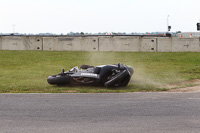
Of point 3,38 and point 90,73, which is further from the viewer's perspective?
point 3,38

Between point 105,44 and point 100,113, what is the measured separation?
69.9ft

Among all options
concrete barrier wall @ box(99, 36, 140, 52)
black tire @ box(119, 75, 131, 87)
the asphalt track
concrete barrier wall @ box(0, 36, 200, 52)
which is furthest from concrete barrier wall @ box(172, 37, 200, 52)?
the asphalt track

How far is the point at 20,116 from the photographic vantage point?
657 centimetres

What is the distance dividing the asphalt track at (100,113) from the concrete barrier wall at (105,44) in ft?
59.7

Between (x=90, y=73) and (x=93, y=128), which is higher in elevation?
(x=90, y=73)

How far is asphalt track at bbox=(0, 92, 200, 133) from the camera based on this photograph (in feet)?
18.7

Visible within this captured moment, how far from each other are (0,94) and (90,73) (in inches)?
110

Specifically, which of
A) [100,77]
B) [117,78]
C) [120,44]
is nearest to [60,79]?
[100,77]

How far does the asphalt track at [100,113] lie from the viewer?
571cm

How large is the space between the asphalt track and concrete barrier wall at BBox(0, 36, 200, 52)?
1820 cm

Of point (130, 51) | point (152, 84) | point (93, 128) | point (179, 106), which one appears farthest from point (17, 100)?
point (130, 51)

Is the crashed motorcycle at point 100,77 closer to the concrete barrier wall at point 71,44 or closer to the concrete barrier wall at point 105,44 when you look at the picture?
the concrete barrier wall at point 105,44

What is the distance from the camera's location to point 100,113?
6.81 m

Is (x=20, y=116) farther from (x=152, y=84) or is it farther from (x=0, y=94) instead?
(x=152, y=84)
